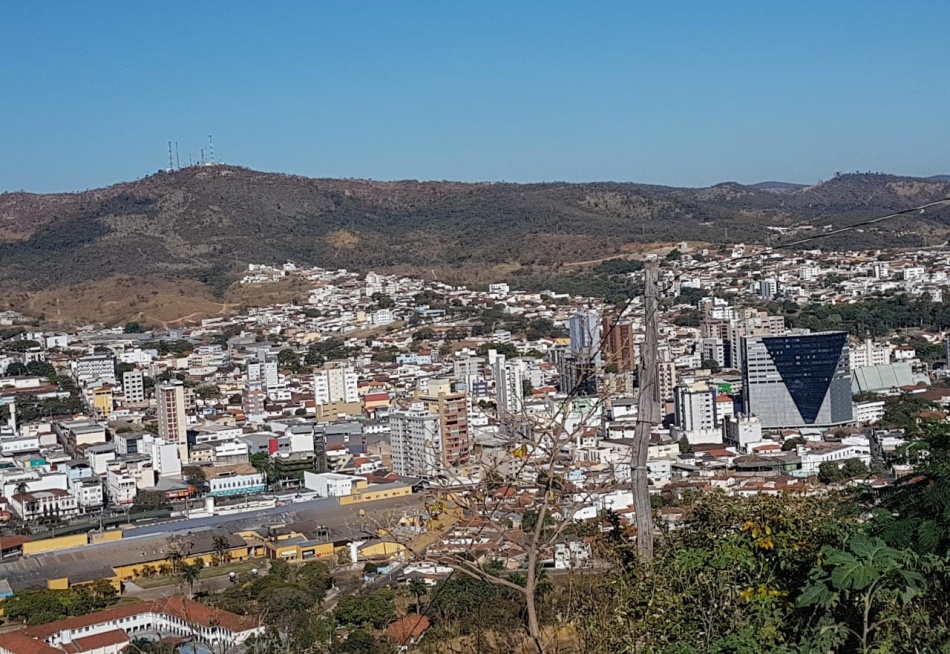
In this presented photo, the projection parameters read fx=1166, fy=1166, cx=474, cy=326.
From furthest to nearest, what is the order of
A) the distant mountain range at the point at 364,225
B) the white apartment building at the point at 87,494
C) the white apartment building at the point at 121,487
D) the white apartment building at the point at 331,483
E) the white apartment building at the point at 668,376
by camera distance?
the distant mountain range at the point at 364,225 < the white apartment building at the point at 668,376 < the white apartment building at the point at 121,487 < the white apartment building at the point at 87,494 < the white apartment building at the point at 331,483

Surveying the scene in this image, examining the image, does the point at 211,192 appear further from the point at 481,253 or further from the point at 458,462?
the point at 458,462

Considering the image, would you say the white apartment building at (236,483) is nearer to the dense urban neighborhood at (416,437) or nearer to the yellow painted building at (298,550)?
the dense urban neighborhood at (416,437)

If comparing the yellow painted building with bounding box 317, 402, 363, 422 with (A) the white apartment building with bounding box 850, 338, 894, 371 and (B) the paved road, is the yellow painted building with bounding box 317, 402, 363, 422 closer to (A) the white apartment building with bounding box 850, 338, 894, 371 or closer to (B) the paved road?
(B) the paved road

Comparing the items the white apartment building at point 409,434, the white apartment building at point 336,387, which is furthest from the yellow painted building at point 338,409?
the white apartment building at point 409,434

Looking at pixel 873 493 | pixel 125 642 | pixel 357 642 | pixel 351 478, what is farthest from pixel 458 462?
pixel 351 478

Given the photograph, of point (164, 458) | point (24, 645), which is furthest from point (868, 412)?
point (24, 645)

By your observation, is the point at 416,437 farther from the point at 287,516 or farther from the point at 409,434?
the point at 287,516
